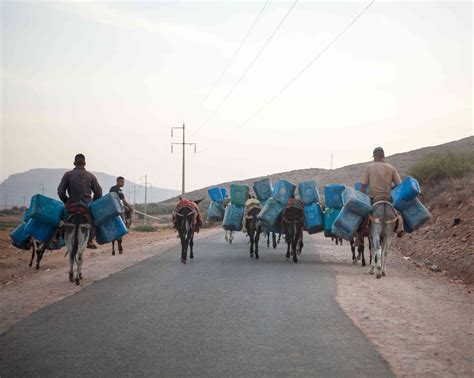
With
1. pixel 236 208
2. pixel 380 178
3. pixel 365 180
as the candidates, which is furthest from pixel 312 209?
pixel 380 178

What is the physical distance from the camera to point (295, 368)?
6.23 meters

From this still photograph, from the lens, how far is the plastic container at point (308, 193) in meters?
18.0

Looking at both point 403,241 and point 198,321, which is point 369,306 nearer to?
point 198,321

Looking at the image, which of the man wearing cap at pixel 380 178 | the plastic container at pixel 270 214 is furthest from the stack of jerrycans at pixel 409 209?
the plastic container at pixel 270 214

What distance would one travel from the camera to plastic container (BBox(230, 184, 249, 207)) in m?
20.3

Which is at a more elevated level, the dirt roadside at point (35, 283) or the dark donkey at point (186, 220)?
the dark donkey at point (186, 220)

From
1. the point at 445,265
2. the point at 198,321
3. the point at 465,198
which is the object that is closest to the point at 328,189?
the point at 445,265

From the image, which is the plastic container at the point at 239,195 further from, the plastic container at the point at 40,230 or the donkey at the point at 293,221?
the plastic container at the point at 40,230

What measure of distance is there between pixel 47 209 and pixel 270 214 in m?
6.42

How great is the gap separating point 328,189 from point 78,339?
11.4 metres

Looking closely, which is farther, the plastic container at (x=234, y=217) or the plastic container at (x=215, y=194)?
the plastic container at (x=215, y=194)

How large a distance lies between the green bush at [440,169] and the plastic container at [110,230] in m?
27.8

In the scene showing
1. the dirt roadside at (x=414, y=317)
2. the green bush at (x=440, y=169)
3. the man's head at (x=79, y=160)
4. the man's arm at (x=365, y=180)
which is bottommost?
the dirt roadside at (x=414, y=317)

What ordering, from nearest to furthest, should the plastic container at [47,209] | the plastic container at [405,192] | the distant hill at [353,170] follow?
the plastic container at [47,209] → the plastic container at [405,192] → the distant hill at [353,170]
